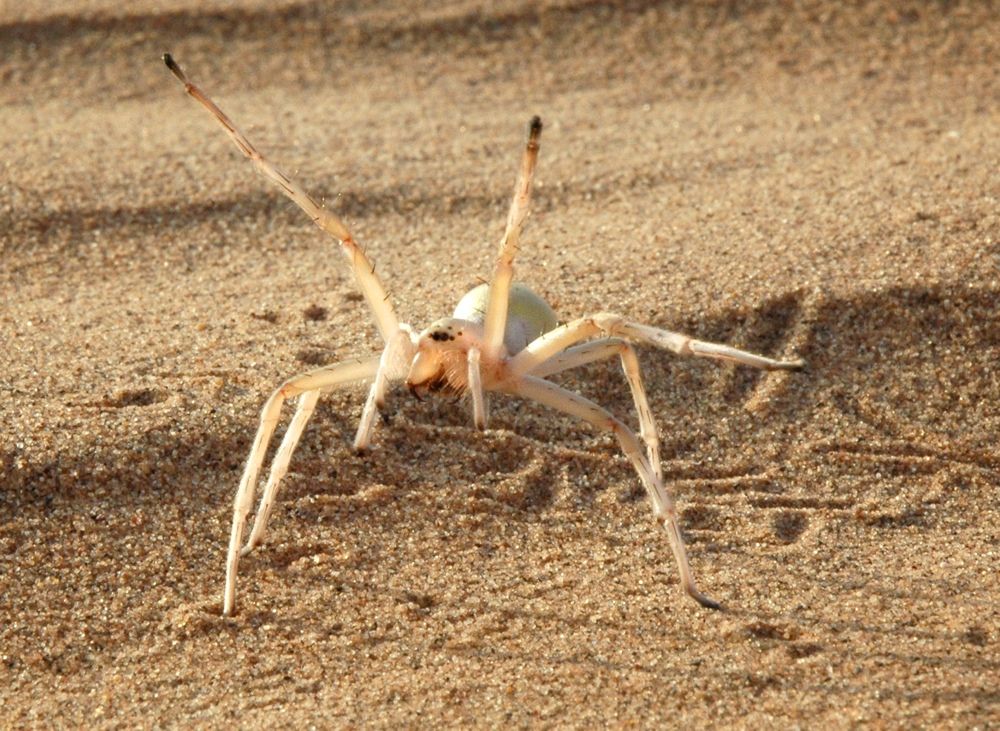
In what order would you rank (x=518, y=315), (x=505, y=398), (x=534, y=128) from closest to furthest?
(x=534, y=128), (x=518, y=315), (x=505, y=398)

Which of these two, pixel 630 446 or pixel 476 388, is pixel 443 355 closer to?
pixel 476 388

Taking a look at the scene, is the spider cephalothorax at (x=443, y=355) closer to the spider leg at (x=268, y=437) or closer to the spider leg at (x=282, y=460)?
the spider leg at (x=268, y=437)

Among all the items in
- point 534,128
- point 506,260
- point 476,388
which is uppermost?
point 534,128

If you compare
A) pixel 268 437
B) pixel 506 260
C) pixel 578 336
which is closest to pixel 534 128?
pixel 506 260

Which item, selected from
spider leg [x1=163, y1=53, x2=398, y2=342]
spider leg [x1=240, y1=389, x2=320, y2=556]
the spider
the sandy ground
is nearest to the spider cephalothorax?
the spider

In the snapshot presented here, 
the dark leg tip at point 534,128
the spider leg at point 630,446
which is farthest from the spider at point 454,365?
the dark leg tip at point 534,128

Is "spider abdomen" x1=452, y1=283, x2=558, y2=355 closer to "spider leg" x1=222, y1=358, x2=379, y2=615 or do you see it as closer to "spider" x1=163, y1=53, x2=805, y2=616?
"spider" x1=163, y1=53, x2=805, y2=616

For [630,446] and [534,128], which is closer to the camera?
[534,128]

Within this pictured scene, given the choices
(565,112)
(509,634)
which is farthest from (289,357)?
(565,112)
